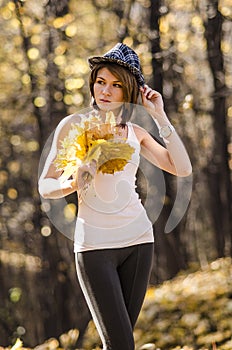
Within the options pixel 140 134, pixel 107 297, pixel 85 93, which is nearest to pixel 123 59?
pixel 140 134

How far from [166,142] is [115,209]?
0.40 meters

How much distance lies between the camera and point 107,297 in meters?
3.57

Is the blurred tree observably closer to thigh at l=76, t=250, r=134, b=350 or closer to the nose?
the nose

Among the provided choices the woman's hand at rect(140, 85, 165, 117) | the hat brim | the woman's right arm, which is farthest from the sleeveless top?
the hat brim

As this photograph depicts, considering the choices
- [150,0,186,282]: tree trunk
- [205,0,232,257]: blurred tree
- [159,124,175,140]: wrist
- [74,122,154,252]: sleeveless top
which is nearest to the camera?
[74,122,154,252]: sleeveless top

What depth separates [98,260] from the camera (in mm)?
3592

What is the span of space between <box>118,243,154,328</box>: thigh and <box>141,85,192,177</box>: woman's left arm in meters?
0.39

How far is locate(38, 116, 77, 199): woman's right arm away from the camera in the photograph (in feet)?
11.7

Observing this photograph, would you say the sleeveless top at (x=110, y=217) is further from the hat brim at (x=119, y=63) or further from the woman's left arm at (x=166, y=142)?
the hat brim at (x=119, y=63)

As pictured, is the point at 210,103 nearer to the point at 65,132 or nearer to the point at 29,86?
the point at 29,86

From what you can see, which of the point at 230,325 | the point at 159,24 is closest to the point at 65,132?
the point at 230,325

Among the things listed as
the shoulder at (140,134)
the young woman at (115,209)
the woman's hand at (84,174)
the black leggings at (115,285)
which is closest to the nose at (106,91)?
the young woman at (115,209)

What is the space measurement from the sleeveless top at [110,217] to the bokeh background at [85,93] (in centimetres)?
453

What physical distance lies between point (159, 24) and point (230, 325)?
3.86 metres
